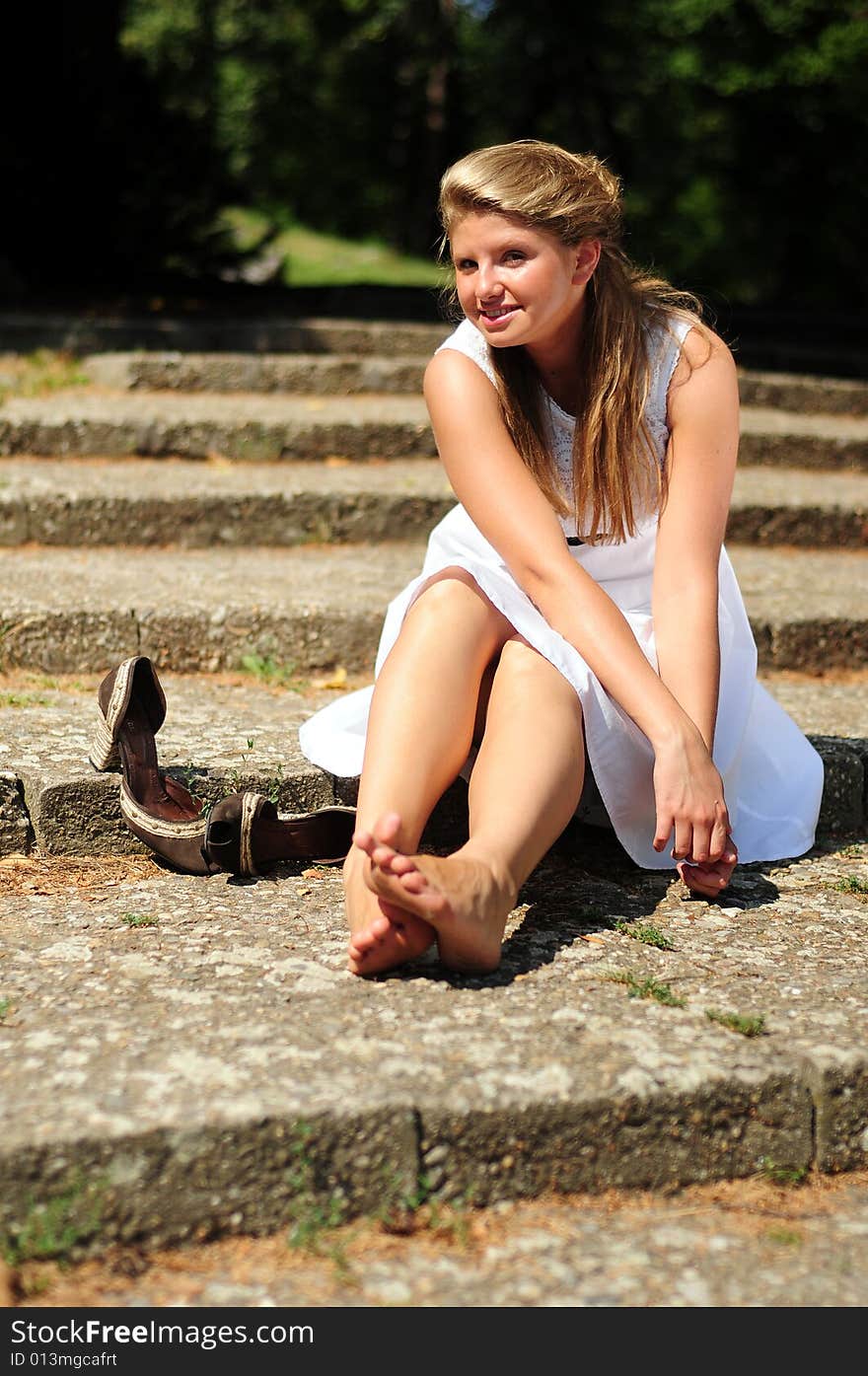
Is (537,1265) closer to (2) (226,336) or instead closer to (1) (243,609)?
(1) (243,609)

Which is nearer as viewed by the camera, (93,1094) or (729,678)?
(93,1094)

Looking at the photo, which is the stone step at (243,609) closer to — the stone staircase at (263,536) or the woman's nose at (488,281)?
the stone staircase at (263,536)

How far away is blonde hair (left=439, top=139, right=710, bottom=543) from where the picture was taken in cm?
247

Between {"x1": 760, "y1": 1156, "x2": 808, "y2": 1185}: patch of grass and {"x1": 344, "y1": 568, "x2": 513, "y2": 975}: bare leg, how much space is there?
590 millimetres

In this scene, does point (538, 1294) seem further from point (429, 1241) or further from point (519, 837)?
point (519, 837)

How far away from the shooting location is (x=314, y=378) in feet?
20.6

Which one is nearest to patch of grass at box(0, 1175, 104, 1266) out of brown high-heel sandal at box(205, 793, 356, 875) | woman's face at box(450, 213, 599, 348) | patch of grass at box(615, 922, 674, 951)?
brown high-heel sandal at box(205, 793, 356, 875)

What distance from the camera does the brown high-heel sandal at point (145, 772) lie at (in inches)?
96.8

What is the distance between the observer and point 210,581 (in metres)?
3.88

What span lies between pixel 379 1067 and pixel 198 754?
1.14 metres

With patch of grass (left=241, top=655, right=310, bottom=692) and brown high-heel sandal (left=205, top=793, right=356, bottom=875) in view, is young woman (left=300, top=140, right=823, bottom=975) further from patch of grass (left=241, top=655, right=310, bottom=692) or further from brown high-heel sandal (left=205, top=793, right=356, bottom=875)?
patch of grass (left=241, top=655, right=310, bottom=692)

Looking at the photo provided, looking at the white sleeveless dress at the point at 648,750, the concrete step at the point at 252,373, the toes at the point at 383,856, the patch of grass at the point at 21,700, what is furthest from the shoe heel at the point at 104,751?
the concrete step at the point at 252,373
